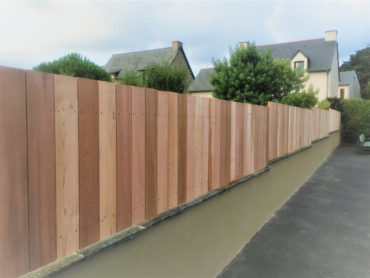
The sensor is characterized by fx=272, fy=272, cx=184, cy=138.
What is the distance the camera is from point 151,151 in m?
2.11

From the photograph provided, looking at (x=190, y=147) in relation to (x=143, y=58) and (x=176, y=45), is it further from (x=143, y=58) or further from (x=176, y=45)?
(x=143, y=58)

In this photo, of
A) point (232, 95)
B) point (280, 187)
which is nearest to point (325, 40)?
point (232, 95)

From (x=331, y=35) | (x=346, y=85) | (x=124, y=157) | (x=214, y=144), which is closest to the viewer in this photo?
(x=124, y=157)

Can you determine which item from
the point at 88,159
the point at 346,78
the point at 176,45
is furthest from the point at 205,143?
the point at 346,78

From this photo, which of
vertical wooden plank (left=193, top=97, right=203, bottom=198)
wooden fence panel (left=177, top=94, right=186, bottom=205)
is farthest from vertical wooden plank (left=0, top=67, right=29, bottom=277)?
vertical wooden plank (left=193, top=97, right=203, bottom=198)

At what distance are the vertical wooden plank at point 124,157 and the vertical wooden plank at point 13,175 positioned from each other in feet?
2.00

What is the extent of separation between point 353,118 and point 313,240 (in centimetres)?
1768

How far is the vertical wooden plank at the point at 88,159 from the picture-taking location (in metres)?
1.57

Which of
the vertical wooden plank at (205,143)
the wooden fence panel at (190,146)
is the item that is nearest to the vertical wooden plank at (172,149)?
the wooden fence panel at (190,146)

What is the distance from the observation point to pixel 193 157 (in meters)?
2.68

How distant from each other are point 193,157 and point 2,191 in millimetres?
1716

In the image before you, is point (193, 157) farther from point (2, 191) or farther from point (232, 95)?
point (232, 95)

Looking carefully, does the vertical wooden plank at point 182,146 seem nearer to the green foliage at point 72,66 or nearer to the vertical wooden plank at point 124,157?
the vertical wooden plank at point 124,157

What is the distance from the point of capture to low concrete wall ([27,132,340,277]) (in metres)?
1.66
